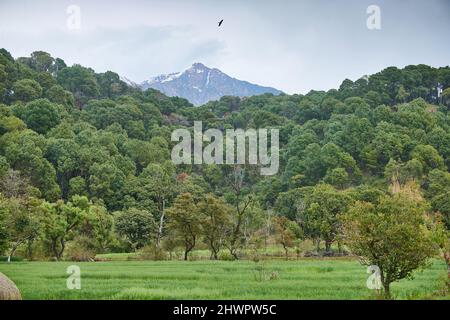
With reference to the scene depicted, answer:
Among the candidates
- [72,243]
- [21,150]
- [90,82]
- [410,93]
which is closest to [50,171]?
[21,150]

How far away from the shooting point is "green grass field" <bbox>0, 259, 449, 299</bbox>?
17344 millimetres

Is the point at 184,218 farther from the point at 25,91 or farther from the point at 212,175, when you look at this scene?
the point at 25,91

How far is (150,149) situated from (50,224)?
A: 1429 inches

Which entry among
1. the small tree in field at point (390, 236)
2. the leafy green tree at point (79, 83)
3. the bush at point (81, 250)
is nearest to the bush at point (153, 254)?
the bush at point (81, 250)

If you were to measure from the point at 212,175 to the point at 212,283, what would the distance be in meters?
51.8

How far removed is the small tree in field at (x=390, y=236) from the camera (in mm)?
14914

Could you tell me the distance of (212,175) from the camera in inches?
2854

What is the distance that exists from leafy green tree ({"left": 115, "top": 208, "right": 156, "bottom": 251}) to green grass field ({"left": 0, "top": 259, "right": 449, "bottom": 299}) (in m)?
12.9

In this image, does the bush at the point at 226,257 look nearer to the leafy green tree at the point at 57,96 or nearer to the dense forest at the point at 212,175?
the dense forest at the point at 212,175

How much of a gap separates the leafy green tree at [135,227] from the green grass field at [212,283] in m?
12.9

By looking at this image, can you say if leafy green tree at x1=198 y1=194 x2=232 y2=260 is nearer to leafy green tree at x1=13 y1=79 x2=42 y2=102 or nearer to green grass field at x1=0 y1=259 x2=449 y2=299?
green grass field at x1=0 y1=259 x2=449 y2=299

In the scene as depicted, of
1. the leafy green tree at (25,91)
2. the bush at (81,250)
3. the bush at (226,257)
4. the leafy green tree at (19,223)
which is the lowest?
the bush at (226,257)

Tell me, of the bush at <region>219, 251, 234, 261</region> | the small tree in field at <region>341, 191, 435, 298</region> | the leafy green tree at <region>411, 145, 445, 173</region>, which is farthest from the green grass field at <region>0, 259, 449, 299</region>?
the leafy green tree at <region>411, 145, 445, 173</region>
